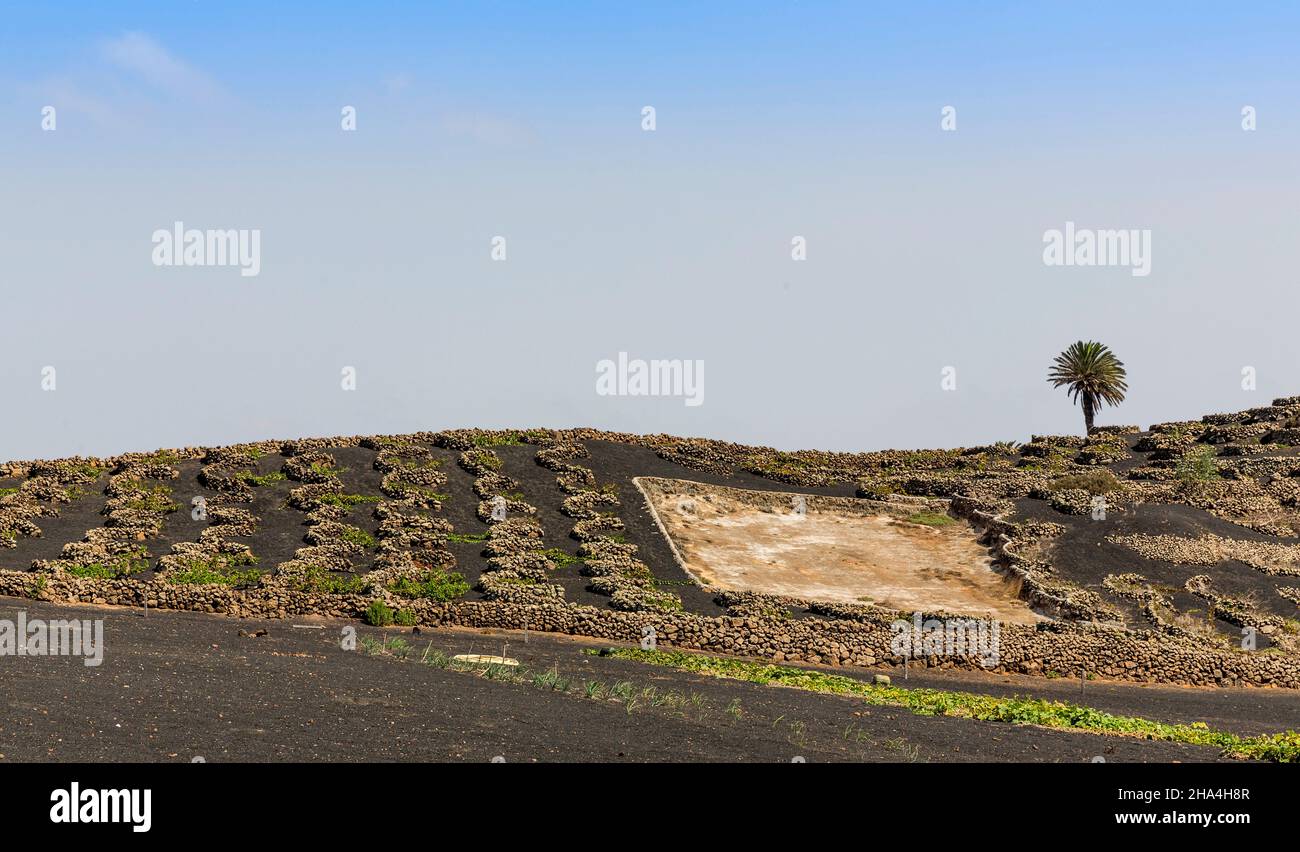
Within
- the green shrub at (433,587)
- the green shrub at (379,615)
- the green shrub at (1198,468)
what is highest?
the green shrub at (1198,468)

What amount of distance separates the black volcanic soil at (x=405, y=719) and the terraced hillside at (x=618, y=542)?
9560mm

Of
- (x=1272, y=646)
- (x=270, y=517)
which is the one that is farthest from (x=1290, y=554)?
(x=270, y=517)

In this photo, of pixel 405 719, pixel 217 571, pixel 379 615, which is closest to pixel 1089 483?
pixel 379 615

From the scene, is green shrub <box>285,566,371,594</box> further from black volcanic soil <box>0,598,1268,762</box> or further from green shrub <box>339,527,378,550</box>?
black volcanic soil <box>0,598,1268,762</box>

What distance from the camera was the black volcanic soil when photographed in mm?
19984

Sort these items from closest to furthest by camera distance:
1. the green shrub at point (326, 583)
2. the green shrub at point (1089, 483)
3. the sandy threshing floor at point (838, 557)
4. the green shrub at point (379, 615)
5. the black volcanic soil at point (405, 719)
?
the black volcanic soil at point (405, 719)
the green shrub at point (379, 615)
the green shrub at point (326, 583)
the sandy threshing floor at point (838, 557)
the green shrub at point (1089, 483)

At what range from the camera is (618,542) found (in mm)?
53750

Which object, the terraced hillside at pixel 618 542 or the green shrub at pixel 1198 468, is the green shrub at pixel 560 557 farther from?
the green shrub at pixel 1198 468

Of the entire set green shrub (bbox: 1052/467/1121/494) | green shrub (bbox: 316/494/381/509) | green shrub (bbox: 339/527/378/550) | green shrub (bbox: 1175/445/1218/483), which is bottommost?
green shrub (bbox: 339/527/378/550)

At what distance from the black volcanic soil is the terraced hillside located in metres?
9.56

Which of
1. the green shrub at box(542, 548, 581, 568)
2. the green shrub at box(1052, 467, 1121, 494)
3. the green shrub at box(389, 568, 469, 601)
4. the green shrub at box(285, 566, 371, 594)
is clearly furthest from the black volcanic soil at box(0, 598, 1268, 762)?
the green shrub at box(1052, 467, 1121, 494)

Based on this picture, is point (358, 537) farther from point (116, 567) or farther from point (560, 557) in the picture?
point (116, 567)

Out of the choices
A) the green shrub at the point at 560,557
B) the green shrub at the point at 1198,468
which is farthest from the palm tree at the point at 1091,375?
Answer: the green shrub at the point at 560,557

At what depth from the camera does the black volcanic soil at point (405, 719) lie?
20.0m
